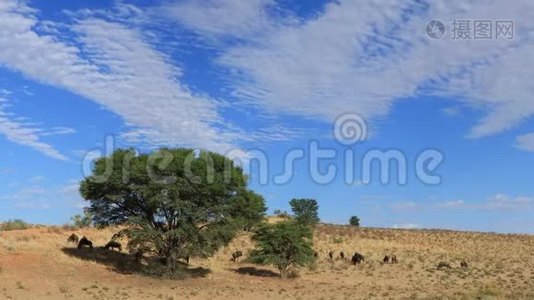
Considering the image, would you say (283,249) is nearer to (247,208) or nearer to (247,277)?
(247,277)

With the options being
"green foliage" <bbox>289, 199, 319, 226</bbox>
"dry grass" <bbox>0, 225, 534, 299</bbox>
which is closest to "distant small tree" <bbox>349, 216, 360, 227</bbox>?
"green foliage" <bbox>289, 199, 319, 226</bbox>

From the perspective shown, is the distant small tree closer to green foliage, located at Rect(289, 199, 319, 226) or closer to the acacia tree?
green foliage, located at Rect(289, 199, 319, 226)

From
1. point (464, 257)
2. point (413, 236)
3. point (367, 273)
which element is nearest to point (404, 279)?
point (367, 273)

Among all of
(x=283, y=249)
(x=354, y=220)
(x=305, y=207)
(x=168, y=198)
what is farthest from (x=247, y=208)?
(x=354, y=220)

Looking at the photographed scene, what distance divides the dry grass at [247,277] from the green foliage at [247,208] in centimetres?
376

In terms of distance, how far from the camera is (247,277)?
3909 cm

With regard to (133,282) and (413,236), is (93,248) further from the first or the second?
(413,236)

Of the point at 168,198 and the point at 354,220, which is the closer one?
the point at 168,198

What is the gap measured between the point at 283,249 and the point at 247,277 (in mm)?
3181

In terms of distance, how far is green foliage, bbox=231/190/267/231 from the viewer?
38000 millimetres

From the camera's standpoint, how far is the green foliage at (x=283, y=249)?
1570 inches

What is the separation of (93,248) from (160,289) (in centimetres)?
1300

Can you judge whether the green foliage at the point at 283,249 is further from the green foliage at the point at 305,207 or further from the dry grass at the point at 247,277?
the green foliage at the point at 305,207

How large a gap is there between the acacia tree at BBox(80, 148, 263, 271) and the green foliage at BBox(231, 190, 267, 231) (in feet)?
1.42
